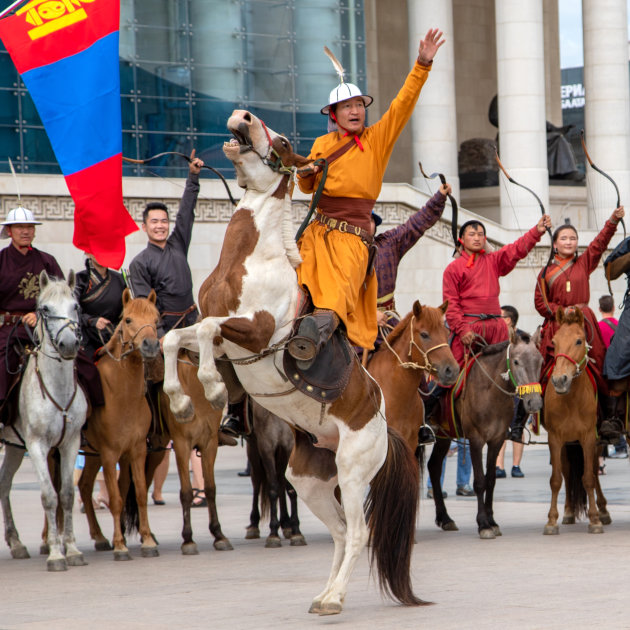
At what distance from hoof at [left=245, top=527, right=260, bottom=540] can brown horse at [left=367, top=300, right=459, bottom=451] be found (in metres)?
2.09

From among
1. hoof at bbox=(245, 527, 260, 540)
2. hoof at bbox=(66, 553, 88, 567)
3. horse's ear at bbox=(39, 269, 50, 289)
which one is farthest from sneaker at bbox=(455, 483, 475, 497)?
horse's ear at bbox=(39, 269, 50, 289)

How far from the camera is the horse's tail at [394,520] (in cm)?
855

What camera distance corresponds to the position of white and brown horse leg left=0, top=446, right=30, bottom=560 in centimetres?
1180

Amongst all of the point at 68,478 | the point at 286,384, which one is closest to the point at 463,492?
the point at 68,478

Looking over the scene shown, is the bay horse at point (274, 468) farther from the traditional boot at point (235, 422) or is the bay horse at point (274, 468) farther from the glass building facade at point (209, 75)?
the glass building facade at point (209, 75)

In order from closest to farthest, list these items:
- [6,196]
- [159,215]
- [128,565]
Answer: [128,565], [159,215], [6,196]

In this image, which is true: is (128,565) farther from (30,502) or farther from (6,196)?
(6,196)

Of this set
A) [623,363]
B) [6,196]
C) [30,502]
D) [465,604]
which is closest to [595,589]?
[465,604]

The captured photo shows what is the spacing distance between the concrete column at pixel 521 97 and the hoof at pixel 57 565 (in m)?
24.6

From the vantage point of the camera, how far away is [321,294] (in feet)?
28.0

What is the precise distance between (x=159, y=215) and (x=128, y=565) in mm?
3358

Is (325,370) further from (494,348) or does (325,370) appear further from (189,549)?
(494,348)

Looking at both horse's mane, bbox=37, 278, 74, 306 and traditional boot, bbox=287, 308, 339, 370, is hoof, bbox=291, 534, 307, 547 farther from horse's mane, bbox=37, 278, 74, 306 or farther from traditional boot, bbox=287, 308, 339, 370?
traditional boot, bbox=287, 308, 339, 370

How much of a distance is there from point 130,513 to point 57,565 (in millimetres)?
1584
